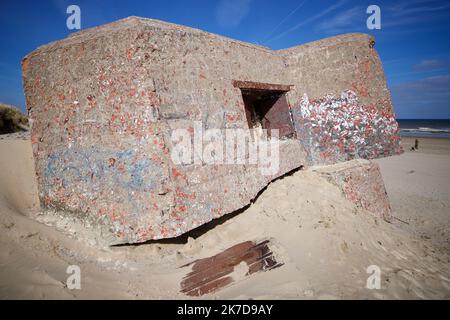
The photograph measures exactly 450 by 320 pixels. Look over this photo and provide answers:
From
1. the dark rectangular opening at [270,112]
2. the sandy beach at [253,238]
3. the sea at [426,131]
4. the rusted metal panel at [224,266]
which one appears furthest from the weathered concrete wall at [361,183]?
the sea at [426,131]

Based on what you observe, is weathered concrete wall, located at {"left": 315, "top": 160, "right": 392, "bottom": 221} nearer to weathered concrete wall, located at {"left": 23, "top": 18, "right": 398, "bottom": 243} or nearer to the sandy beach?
the sandy beach

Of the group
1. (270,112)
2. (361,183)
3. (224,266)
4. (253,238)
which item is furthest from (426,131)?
(224,266)

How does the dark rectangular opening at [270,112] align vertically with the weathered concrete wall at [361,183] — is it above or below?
above

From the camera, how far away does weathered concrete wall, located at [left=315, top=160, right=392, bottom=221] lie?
12.5ft

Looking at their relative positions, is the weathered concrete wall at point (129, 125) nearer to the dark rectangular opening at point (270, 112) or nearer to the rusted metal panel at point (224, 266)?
the rusted metal panel at point (224, 266)

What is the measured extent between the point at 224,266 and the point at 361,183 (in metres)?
2.67

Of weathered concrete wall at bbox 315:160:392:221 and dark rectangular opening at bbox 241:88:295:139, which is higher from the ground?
dark rectangular opening at bbox 241:88:295:139

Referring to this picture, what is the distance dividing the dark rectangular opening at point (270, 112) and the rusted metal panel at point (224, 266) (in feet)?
7.62

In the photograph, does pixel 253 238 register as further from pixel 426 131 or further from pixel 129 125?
pixel 426 131

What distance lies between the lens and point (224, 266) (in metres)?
2.38

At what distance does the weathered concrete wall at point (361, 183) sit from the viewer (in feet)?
12.5

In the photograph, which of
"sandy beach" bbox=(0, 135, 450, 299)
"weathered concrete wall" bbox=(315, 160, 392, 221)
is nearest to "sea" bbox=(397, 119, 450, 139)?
"weathered concrete wall" bbox=(315, 160, 392, 221)

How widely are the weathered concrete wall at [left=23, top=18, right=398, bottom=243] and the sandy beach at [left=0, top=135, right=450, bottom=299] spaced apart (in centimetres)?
23
